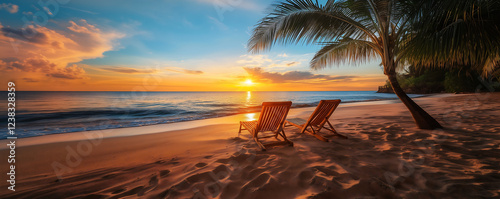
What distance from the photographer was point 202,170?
2492 millimetres

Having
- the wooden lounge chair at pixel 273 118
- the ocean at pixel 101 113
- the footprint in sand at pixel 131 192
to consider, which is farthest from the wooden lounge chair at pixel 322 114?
the ocean at pixel 101 113

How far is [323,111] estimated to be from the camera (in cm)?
401

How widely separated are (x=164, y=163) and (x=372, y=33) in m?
5.61

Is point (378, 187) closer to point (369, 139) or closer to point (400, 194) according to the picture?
point (400, 194)

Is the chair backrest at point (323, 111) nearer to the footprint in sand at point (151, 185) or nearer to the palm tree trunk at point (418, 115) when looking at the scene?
the palm tree trunk at point (418, 115)

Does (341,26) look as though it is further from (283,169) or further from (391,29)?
(283,169)

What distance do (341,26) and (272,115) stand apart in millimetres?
2972

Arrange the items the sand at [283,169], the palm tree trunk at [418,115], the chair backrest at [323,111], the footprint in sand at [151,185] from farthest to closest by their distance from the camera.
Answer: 1. the palm tree trunk at [418,115]
2. the chair backrest at [323,111]
3. the footprint in sand at [151,185]
4. the sand at [283,169]

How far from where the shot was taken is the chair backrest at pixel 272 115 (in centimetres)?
347

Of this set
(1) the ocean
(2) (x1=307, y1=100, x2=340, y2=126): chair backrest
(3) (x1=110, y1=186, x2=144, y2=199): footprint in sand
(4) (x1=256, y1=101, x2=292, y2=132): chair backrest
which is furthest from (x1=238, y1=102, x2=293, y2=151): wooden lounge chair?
(1) the ocean

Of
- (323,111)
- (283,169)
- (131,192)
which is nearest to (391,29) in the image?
(323,111)

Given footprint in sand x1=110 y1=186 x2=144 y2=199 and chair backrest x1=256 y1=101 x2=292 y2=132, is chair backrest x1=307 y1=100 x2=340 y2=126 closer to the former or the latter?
chair backrest x1=256 y1=101 x2=292 y2=132

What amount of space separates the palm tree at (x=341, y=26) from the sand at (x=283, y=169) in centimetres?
174

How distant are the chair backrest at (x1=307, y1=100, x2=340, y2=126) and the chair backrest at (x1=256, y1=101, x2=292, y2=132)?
2.46 ft
